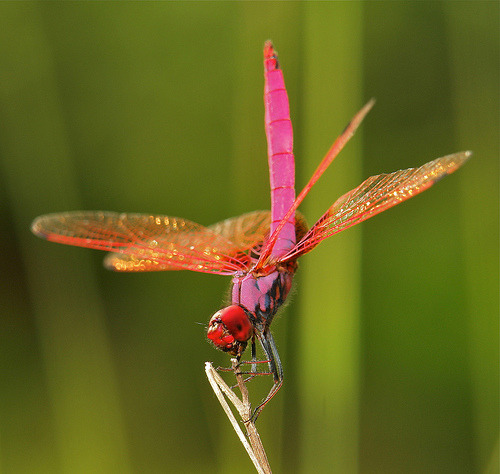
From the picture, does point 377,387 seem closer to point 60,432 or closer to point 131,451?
point 131,451

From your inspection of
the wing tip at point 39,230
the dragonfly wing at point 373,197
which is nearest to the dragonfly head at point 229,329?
the dragonfly wing at point 373,197

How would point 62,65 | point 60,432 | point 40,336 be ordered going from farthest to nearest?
point 62,65 → point 40,336 → point 60,432

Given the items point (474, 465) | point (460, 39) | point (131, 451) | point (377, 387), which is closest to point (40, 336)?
point (131, 451)

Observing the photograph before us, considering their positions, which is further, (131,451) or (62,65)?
(62,65)

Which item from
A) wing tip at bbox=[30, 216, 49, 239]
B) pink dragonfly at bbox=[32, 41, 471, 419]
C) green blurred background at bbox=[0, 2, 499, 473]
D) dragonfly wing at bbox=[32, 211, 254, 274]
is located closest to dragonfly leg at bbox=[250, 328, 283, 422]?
pink dragonfly at bbox=[32, 41, 471, 419]

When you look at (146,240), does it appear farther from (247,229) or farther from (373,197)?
(373,197)

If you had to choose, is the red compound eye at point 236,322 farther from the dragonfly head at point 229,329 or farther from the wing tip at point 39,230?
the wing tip at point 39,230

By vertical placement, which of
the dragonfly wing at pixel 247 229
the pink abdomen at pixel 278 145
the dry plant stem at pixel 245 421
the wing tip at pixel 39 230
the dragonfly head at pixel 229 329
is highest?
the pink abdomen at pixel 278 145
